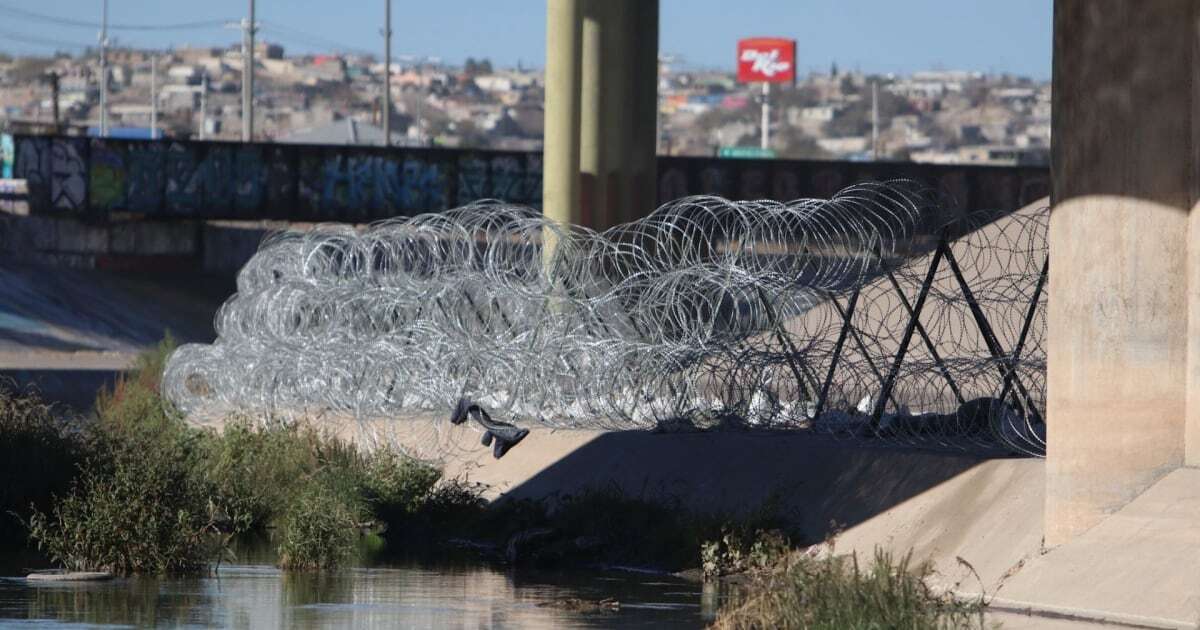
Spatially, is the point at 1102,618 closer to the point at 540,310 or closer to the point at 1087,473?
the point at 1087,473

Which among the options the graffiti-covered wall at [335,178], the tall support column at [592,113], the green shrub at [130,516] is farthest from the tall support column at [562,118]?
the graffiti-covered wall at [335,178]

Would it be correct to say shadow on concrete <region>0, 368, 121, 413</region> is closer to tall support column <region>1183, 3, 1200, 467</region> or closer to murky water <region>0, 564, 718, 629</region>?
murky water <region>0, 564, 718, 629</region>

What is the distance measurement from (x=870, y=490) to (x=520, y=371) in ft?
16.9

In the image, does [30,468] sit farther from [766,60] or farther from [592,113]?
Answer: [766,60]

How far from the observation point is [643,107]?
117 feet

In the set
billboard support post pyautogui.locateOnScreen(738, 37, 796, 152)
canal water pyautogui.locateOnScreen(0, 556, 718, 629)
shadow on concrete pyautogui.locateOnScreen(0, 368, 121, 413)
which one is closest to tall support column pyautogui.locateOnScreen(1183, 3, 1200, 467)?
canal water pyautogui.locateOnScreen(0, 556, 718, 629)

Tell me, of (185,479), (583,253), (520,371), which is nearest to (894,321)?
(583,253)

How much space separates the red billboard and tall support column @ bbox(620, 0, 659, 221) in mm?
139309

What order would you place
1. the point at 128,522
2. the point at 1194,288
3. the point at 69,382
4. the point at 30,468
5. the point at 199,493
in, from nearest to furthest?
1. the point at 1194,288
2. the point at 128,522
3. the point at 199,493
4. the point at 30,468
5. the point at 69,382

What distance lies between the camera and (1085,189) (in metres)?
15.9

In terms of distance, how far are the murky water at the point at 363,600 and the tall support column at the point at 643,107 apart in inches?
672

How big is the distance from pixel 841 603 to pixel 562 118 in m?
23.3

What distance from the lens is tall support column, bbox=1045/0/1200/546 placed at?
15.5 metres

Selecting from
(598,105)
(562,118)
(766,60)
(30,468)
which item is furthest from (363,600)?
(766,60)
